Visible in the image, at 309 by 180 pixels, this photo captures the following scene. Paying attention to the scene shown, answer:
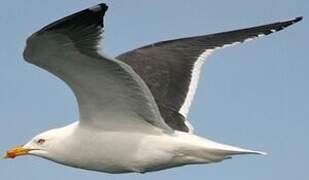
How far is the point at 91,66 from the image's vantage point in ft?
32.1

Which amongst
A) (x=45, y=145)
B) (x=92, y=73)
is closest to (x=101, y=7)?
(x=92, y=73)

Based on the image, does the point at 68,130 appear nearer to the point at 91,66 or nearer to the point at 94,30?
the point at 91,66

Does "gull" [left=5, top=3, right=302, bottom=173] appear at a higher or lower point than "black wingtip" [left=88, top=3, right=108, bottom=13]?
lower

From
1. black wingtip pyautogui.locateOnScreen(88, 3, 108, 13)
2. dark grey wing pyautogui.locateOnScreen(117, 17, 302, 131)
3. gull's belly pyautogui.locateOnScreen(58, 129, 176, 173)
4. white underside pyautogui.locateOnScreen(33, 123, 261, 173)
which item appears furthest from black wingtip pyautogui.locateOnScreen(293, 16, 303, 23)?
black wingtip pyautogui.locateOnScreen(88, 3, 108, 13)

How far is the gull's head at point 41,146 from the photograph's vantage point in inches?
427

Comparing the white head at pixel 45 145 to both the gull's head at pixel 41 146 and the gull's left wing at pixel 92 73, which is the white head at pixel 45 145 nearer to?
the gull's head at pixel 41 146

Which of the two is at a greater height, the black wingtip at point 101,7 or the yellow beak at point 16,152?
the black wingtip at point 101,7

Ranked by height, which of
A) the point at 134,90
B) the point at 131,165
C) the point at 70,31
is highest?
the point at 70,31

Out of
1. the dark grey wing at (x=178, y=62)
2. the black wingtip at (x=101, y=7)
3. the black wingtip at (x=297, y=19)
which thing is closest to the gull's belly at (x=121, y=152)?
the dark grey wing at (x=178, y=62)

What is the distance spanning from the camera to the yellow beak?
11.1 m

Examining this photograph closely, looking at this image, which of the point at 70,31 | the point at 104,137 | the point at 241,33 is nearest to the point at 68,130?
the point at 104,137

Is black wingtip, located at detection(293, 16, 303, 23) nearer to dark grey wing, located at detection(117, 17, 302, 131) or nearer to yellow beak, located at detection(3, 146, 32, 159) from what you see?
dark grey wing, located at detection(117, 17, 302, 131)

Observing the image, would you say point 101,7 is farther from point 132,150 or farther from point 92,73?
point 132,150

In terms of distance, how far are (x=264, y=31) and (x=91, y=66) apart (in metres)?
3.75
